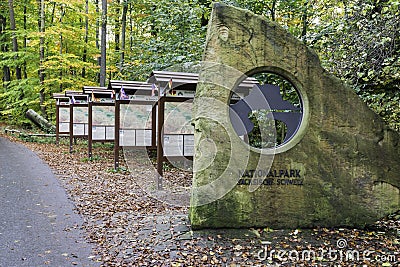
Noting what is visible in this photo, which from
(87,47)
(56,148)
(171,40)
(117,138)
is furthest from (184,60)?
(87,47)

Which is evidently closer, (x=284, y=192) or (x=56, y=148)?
(x=284, y=192)

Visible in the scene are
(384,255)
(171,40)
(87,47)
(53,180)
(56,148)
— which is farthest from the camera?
(87,47)

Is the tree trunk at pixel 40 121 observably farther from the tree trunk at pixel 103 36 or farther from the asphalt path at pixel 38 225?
the asphalt path at pixel 38 225

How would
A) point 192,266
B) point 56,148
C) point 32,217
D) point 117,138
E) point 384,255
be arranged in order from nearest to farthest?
point 192,266, point 384,255, point 32,217, point 117,138, point 56,148

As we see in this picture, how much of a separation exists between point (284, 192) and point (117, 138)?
5.79 meters

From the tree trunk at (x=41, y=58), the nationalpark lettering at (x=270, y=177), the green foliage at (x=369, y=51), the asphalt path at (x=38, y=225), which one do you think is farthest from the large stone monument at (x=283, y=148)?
the tree trunk at (x=41, y=58)

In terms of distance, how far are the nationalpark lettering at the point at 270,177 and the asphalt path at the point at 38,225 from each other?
2097 mm

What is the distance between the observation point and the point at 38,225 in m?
5.45

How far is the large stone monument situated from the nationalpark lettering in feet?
0.04

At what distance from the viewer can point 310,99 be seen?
4.97m

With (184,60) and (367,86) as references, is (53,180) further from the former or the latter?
(367,86)

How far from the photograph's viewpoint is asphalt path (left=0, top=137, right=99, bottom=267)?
14.0 ft

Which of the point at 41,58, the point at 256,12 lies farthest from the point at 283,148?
the point at 41,58

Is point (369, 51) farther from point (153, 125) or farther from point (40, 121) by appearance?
point (40, 121)
